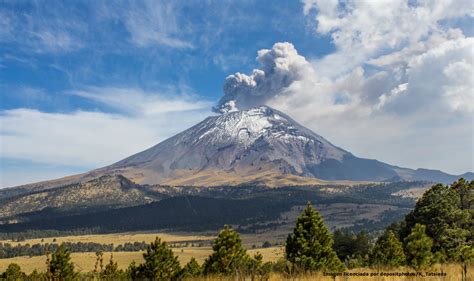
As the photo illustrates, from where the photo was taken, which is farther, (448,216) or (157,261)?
(157,261)

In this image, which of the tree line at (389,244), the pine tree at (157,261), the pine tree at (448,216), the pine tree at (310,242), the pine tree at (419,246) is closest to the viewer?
the pine tree at (419,246)

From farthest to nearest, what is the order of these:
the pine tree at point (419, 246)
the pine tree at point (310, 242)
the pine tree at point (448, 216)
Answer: the pine tree at point (448, 216)
the pine tree at point (310, 242)
the pine tree at point (419, 246)

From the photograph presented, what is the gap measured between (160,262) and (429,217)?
30488 mm

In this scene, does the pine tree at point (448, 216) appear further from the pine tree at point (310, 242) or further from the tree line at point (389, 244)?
the pine tree at point (310, 242)

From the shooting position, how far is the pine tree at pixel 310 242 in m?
34.7

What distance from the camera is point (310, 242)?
35438mm

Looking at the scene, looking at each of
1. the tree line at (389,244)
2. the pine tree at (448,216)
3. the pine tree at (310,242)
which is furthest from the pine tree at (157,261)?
the pine tree at (448,216)

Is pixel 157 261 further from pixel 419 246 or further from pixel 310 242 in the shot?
pixel 419 246

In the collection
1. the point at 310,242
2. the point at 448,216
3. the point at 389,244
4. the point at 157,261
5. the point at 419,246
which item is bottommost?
the point at 157,261

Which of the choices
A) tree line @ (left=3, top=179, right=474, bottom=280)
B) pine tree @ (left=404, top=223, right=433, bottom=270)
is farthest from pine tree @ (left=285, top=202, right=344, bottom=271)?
pine tree @ (left=404, top=223, right=433, bottom=270)

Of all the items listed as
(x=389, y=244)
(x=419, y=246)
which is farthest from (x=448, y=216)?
(x=419, y=246)

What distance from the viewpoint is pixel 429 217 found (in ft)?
147

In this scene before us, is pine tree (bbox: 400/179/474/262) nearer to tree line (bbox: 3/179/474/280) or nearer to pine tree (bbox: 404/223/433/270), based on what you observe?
tree line (bbox: 3/179/474/280)

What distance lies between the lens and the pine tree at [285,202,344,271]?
34688 millimetres
